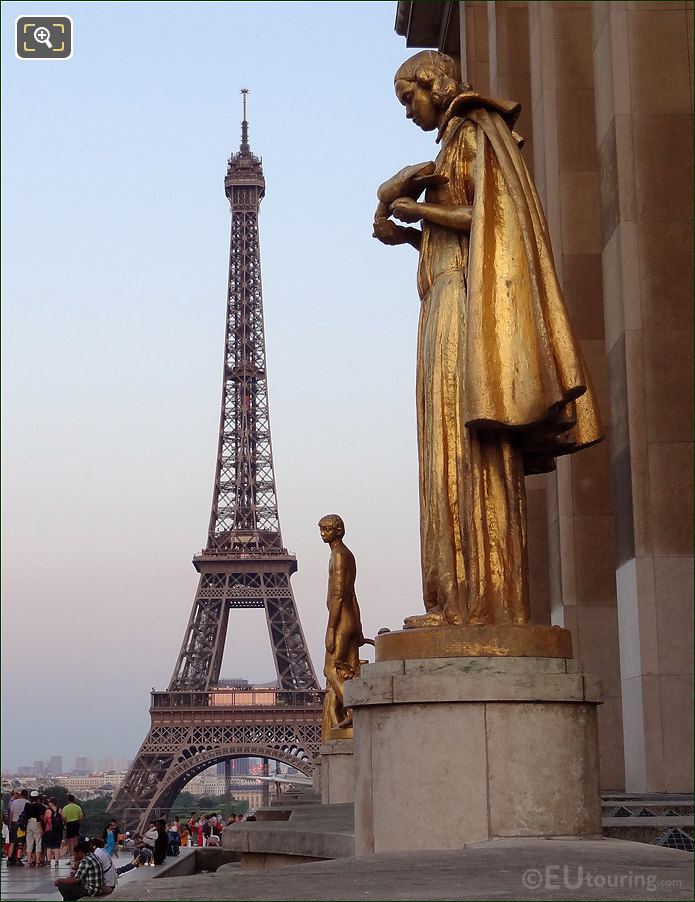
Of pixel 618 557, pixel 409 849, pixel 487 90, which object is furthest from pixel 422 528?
pixel 487 90

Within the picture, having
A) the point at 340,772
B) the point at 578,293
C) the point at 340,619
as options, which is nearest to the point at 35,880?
the point at 340,772

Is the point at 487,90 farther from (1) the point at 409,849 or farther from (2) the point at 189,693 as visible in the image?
(2) the point at 189,693

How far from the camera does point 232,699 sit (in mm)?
71250

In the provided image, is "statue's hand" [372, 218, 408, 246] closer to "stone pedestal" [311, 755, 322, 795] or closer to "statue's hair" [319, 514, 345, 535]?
"statue's hair" [319, 514, 345, 535]

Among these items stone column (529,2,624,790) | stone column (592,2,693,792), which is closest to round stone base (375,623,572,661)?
stone column (592,2,693,792)

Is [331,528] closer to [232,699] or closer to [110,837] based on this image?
[110,837]

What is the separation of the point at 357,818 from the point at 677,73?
344 inches

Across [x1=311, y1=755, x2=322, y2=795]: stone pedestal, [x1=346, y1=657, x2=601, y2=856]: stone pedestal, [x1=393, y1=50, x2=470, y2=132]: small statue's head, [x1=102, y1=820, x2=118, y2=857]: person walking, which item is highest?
[x1=393, y1=50, x2=470, y2=132]: small statue's head

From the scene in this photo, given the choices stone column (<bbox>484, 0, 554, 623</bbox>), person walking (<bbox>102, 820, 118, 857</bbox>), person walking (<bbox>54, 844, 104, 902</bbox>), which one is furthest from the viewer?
person walking (<bbox>102, 820, 118, 857</bbox>)

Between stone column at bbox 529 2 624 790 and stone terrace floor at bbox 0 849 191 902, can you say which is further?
stone terrace floor at bbox 0 849 191 902

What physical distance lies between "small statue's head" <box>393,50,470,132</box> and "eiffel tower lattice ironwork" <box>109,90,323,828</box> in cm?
5792

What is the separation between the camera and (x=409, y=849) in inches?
237

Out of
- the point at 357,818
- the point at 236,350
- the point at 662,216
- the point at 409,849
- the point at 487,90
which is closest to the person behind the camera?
the point at 409,849

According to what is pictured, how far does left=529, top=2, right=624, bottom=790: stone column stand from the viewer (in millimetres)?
14836
